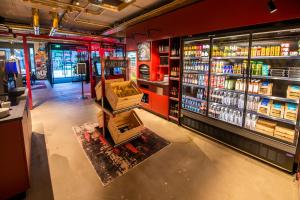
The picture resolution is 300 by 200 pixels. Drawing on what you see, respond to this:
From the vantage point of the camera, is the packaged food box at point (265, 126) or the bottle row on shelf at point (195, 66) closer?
the packaged food box at point (265, 126)

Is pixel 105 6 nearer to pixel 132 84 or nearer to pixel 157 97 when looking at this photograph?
pixel 132 84

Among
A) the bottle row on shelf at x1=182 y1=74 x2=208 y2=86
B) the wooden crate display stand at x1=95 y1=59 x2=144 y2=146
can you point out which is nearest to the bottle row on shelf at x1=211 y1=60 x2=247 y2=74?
the bottle row on shelf at x1=182 y1=74 x2=208 y2=86

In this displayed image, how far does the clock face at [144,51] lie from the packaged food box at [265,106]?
322cm

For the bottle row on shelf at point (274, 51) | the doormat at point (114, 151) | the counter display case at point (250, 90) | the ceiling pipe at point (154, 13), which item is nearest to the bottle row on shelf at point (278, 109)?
the counter display case at point (250, 90)

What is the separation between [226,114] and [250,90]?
688 mm

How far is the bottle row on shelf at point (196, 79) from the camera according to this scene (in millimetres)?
3844

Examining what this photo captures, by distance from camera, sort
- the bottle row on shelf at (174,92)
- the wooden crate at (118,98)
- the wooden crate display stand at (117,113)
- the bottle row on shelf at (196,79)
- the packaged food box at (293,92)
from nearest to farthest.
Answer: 1. the packaged food box at (293,92)
2. the wooden crate at (118,98)
3. the wooden crate display stand at (117,113)
4. the bottle row on shelf at (196,79)
5. the bottle row on shelf at (174,92)

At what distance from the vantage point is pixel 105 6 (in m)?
3.57

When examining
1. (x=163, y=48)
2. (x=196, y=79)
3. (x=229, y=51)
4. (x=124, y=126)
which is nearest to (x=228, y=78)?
(x=229, y=51)

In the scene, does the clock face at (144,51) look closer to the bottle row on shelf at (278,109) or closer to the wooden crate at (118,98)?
the wooden crate at (118,98)

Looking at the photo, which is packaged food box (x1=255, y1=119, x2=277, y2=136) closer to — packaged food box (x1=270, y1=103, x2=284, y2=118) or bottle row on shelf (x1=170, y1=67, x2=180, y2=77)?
packaged food box (x1=270, y1=103, x2=284, y2=118)

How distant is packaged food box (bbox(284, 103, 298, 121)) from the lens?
2.54 m

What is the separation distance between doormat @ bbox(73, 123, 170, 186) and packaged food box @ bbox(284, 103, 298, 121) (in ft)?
6.85

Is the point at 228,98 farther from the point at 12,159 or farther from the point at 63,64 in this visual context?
the point at 63,64
